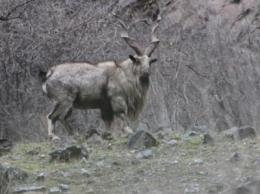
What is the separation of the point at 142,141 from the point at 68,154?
103cm

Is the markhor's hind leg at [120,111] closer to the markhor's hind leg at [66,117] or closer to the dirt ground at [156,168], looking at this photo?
the markhor's hind leg at [66,117]

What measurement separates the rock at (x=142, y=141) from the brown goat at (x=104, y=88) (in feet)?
9.81

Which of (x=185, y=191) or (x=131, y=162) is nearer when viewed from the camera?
(x=185, y=191)

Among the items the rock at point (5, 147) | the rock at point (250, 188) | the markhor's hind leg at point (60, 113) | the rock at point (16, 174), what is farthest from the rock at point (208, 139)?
the markhor's hind leg at point (60, 113)

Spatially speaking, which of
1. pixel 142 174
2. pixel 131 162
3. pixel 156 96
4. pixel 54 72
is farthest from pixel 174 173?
pixel 156 96

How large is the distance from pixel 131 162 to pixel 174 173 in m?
0.90

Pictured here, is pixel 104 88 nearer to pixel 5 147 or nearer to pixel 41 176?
pixel 5 147

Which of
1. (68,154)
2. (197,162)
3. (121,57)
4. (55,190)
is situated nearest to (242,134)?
(197,162)

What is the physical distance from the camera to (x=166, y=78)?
1689cm

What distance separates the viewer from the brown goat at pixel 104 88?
42.8 feet

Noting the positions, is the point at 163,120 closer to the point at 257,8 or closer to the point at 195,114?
the point at 195,114

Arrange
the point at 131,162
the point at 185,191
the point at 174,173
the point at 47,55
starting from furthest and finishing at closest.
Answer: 1. the point at 47,55
2. the point at 131,162
3. the point at 174,173
4. the point at 185,191

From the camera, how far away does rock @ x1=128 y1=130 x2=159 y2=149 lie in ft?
31.6

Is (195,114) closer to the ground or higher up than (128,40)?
closer to the ground
